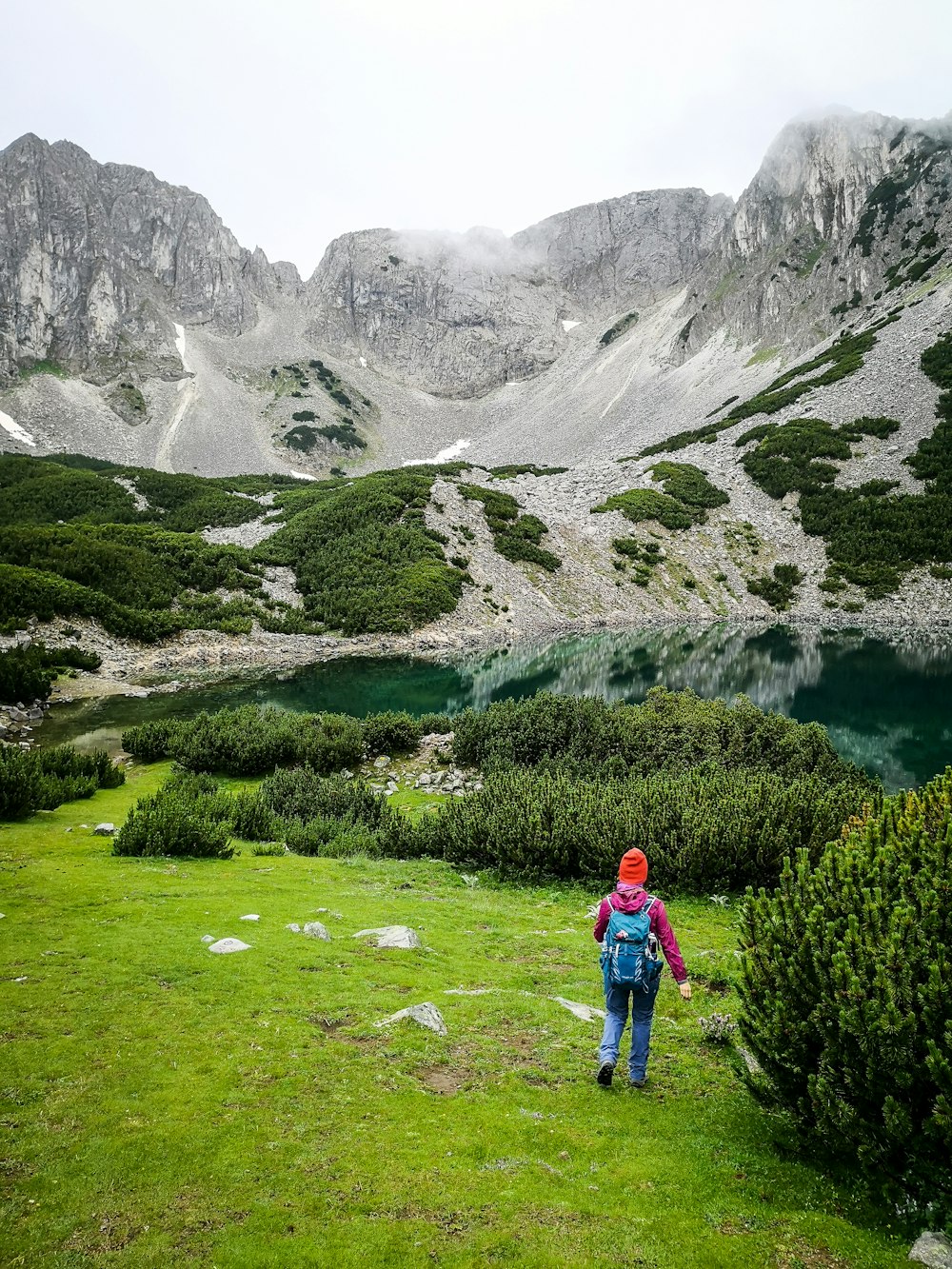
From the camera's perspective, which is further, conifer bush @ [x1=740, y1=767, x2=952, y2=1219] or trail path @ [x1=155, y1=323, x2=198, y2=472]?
trail path @ [x1=155, y1=323, x2=198, y2=472]

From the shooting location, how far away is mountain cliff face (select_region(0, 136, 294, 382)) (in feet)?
501

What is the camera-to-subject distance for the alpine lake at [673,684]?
89.7 ft

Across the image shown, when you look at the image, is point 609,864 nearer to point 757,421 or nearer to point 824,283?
point 757,421

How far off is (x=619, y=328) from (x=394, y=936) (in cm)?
19018

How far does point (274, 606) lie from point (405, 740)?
3079cm

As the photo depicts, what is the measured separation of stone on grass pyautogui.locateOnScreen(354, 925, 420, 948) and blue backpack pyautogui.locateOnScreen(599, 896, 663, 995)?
3.38 meters

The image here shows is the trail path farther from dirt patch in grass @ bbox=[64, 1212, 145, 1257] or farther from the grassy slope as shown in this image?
dirt patch in grass @ bbox=[64, 1212, 145, 1257]

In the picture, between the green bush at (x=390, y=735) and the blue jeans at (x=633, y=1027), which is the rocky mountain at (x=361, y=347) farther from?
the blue jeans at (x=633, y=1027)

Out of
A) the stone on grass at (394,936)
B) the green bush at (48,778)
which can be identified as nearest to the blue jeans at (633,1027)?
the stone on grass at (394,936)

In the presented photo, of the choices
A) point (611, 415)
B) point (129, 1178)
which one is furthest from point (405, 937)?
point (611, 415)

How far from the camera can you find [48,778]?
15867 mm

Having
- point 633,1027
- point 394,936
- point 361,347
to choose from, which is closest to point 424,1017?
point 633,1027

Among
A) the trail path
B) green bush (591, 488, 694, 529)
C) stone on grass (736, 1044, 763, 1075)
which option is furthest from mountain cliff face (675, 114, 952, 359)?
stone on grass (736, 1044, 763, 1075)

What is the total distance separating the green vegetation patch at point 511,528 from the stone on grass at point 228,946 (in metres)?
58.5
